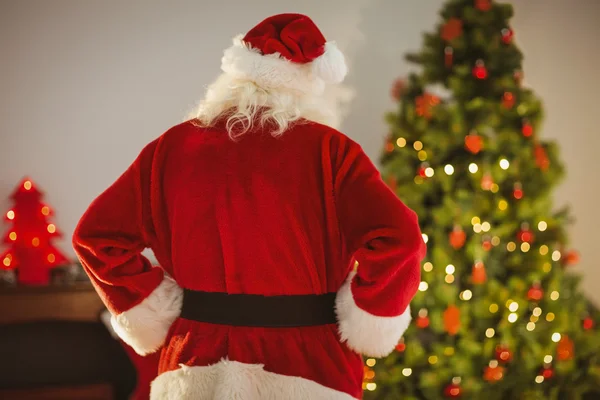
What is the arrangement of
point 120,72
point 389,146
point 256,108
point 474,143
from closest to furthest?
1. point 256,108
2. point 474,143
3. point 389,146
4. point 120,72

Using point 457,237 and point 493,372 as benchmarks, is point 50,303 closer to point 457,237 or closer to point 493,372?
point 457,237

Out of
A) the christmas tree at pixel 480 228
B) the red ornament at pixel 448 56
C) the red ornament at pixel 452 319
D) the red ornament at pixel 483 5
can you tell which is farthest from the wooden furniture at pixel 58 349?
the red ornament at pixel 483 5

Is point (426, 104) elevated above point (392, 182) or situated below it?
above

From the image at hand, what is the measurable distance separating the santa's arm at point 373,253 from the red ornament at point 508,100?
1.53 metres

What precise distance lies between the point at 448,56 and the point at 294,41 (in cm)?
147

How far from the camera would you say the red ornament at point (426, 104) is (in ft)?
9.35

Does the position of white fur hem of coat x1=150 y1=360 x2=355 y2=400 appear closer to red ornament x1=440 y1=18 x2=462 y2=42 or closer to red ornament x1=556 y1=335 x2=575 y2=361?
red ornament x1=556 y1=335 x2=575 y2=361

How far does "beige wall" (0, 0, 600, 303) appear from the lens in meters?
3.28

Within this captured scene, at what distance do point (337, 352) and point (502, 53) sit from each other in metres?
1.82

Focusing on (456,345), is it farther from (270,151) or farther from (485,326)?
(270,151)

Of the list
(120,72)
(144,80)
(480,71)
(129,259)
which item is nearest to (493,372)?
(480,71)

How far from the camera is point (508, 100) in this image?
2.81 meters

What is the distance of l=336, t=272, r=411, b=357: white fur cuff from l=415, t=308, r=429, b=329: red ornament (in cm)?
129

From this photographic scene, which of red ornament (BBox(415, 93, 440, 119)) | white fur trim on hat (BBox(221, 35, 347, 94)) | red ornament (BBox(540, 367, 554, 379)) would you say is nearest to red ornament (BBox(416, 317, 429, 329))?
red ornament (BBox(540, 367, 554, 379))
